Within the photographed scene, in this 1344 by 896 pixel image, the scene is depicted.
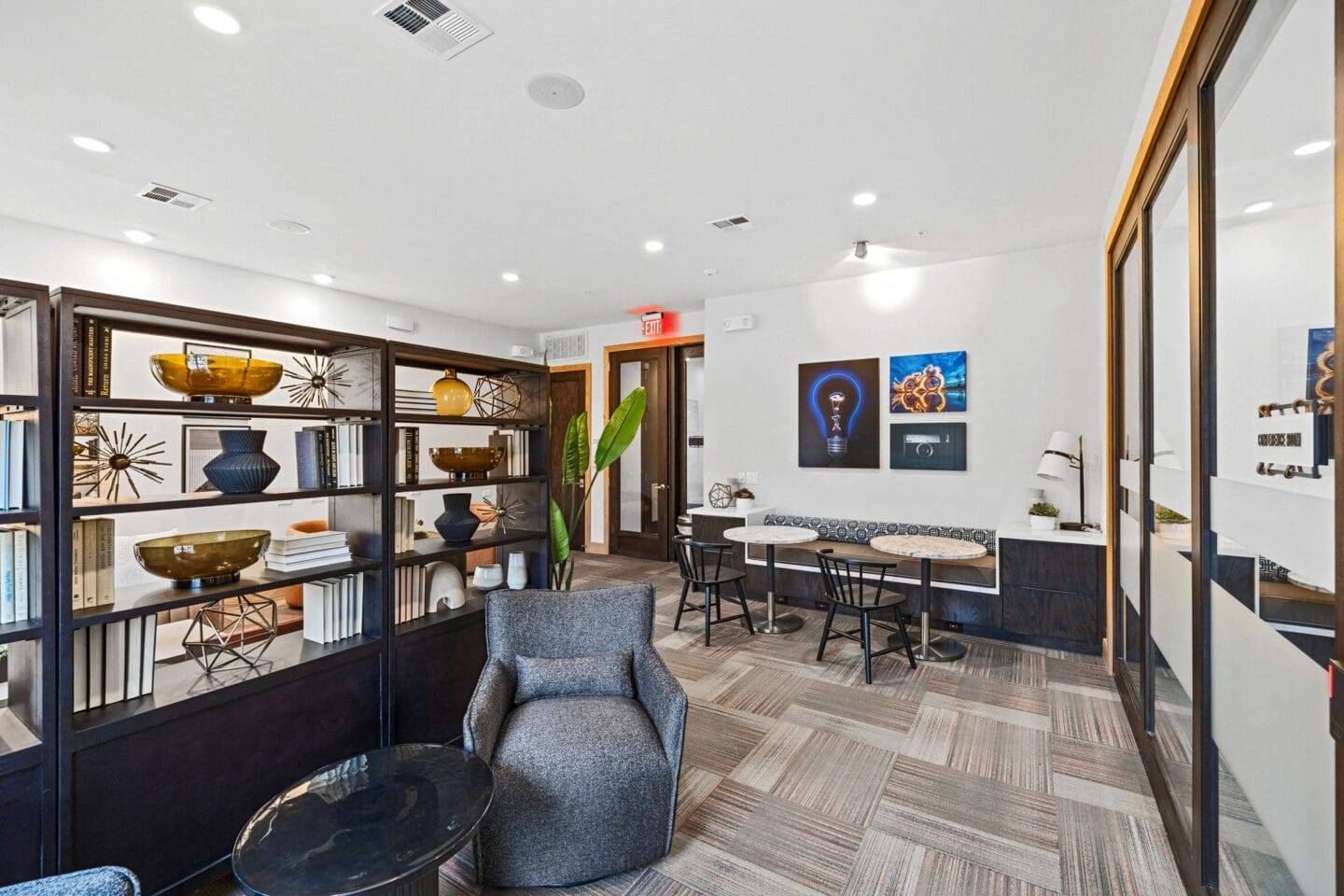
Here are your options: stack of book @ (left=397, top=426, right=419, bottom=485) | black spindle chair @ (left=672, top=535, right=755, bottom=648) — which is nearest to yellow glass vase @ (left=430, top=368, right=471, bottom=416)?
stack of book @ (left=397, top=426, right=419, bottom=485)

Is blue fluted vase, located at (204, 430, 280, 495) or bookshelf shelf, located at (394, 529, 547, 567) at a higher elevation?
blue fluted vase, located at (204, 430, 280, 495)

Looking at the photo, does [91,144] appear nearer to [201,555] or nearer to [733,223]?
[201,555]

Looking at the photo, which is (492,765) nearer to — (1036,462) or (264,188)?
(264,188)

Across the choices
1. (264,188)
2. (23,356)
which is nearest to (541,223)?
(264,188)

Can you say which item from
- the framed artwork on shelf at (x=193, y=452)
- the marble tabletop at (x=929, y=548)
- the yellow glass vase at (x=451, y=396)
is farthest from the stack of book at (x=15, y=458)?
the framed artwork on shelf at (x=193, y=452)

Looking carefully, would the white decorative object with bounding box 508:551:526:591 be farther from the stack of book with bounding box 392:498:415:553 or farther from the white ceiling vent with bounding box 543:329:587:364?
the white ceiling vent with bounding box 543:329:587:364

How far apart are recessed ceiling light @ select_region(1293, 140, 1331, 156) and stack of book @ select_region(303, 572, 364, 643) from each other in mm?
2937

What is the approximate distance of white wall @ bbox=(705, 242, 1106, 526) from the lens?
4.46 meters

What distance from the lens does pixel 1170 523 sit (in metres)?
2.16

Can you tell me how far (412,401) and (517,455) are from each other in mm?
630

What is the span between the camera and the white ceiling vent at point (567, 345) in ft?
25.6

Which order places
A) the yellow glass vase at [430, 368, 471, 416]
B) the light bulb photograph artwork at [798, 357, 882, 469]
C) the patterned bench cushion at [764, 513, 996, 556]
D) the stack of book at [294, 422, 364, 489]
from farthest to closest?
the light bulb photograph artwork at [798, 357, 882, 469] < the patterned bench cushion at [764, 513, 996, 556] < the yellow glass vase at [430, 368, 471, 416] < the stack of book at [294, 422, 364, 489]

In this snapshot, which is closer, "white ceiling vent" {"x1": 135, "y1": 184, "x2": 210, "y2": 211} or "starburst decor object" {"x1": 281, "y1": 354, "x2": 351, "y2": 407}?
"starburst decor object" {"x1": 281, "y1": 354, "x2": 351, "y2": 407}

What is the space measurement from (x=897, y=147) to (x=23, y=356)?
3480mm
